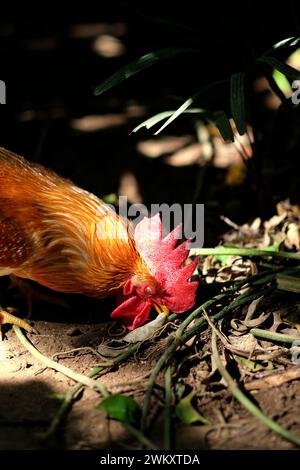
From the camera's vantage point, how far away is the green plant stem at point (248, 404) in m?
2.52

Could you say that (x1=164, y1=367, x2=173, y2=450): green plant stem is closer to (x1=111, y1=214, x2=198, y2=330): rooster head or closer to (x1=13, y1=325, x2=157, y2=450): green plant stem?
(x1=13, y1=325, x2=157, y2=450): green plant stem

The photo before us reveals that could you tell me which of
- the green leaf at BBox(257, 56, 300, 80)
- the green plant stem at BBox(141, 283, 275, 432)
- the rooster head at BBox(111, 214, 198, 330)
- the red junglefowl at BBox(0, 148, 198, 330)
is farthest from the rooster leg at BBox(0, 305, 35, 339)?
the green leaf at BBox(257, 56, 300, 80)

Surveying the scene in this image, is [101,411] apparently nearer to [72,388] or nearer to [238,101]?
[72,388]

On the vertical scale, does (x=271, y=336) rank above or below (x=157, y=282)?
below

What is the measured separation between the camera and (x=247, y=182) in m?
5.18

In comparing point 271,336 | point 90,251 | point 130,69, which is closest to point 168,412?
point 271,336

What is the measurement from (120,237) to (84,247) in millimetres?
226

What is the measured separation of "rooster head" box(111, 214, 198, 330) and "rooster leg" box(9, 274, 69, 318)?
0.66 m

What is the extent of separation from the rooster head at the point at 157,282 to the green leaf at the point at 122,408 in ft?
2.01

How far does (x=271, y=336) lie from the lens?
128 inches

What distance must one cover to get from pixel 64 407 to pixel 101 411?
18 centimetres

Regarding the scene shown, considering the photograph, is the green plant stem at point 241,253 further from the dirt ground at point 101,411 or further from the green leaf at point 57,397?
the green leaf at point 57,397

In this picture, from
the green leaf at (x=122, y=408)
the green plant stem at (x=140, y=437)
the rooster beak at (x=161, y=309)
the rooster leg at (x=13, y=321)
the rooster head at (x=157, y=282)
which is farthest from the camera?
the rooster leg at (x=13, y=321)

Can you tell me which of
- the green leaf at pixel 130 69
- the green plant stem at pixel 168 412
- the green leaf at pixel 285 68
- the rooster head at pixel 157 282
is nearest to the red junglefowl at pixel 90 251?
the rooster head at pixel 157 282
